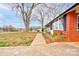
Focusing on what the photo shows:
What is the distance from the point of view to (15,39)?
29.3ft

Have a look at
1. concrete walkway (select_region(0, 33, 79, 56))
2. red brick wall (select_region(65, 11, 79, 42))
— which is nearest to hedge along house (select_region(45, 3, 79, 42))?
red brick wall (select_region(65, 11, 79, 42))

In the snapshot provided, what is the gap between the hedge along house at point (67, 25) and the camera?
30.8ft

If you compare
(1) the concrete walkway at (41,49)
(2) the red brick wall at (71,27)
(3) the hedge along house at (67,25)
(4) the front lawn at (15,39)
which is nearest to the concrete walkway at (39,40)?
(1) the concrete walkway at (41,49)

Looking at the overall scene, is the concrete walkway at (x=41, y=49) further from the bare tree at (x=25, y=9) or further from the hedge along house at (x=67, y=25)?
the bare tree at (x=25, y=9)

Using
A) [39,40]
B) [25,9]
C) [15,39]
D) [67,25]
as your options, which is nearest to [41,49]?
[39,40]

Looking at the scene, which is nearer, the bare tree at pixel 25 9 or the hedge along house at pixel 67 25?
the bare tree at pixel 25 9

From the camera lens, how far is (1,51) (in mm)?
8117

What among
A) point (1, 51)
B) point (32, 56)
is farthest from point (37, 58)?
point (1, 51)

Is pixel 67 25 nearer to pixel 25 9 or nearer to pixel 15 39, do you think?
pixel 25 9

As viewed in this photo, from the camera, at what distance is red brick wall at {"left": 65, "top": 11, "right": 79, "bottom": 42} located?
372 inches

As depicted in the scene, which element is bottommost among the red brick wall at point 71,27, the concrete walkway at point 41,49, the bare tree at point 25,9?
the concrete walkway at point 41,49

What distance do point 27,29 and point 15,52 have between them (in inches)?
A: 56.4

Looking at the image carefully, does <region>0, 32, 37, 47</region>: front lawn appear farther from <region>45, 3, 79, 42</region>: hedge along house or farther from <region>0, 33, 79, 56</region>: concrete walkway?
<region>45, 3, 79, 42</region>: hedge along house

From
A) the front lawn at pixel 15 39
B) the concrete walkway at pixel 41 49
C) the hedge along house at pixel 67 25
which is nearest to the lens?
the concrete walkway at pixel 41 49
